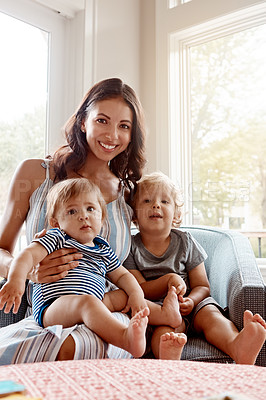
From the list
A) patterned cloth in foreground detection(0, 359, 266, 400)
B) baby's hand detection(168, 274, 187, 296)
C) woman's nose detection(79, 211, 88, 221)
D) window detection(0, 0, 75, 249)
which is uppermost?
window detection(0, 0, 75, 249)

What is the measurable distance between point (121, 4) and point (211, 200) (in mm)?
1444

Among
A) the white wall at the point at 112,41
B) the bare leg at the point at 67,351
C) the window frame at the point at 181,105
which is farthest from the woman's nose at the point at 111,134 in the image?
the window frame at the point at 181,105

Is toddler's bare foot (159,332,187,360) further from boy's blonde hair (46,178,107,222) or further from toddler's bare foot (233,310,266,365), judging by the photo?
boy's blonde hair (46,178,107,222)

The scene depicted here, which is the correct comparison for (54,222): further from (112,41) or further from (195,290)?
(112,41)

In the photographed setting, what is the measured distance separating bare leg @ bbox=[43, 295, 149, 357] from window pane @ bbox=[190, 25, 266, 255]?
1604mm

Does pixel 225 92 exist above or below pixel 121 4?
below

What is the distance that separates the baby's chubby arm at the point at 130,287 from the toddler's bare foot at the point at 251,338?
347mm

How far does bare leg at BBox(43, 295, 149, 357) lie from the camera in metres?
1.15

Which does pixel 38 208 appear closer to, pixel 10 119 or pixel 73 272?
pixel 73 272

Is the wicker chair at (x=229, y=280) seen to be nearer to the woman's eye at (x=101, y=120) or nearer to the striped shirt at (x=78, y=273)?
the striped shirt at (x=78, y=273)

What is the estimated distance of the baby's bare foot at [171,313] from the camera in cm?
145

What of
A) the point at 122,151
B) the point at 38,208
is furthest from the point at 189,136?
the point at 38,208

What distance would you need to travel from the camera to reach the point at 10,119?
234cm

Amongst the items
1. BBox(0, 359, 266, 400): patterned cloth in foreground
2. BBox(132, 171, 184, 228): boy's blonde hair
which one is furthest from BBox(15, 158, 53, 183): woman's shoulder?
BBox(0, 359, 266, 400): patterned cloth in foreground
